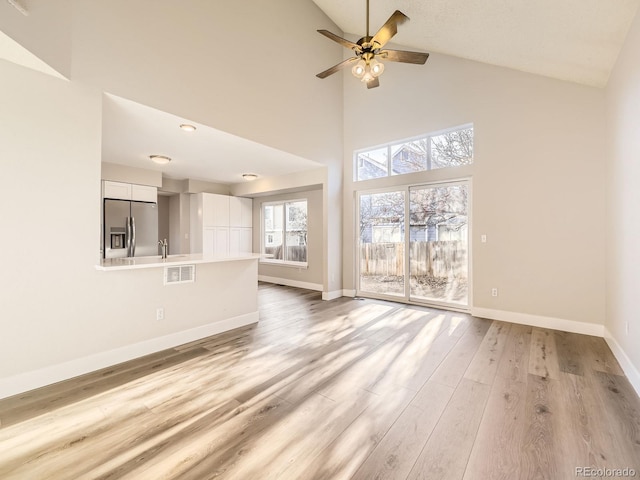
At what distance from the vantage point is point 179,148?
417 centimetres

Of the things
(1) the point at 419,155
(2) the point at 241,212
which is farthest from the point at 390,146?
(2) the point at 241,212

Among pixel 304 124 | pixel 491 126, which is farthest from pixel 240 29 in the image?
pixel 491 126

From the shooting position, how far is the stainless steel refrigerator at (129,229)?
513cm

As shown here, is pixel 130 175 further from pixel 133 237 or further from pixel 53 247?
pixel 53 247

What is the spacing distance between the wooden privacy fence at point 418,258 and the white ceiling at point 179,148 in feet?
6.79

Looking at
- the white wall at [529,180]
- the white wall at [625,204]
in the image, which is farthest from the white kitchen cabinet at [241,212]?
the white wall at [625,204]

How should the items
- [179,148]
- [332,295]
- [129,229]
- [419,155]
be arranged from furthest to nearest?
[332,295], [129,229], [419,155], [179,148]

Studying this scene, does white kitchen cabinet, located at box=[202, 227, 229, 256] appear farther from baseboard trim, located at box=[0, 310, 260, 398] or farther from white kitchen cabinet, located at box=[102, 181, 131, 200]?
baseboard trim, located at box=[0, 310, 260, 398]

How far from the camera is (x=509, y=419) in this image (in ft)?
6.27

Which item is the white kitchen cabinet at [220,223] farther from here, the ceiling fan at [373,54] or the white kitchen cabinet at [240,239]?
the ceiling fan at [373,54]

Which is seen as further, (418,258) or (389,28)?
(418,258)

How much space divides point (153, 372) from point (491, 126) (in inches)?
207

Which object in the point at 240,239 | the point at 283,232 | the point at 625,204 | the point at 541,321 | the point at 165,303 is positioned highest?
the point at 625,204

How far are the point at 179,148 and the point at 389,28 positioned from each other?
3.20 metres
